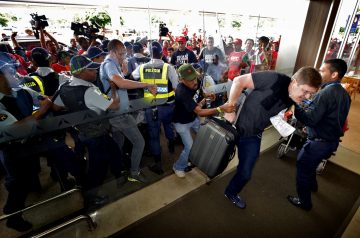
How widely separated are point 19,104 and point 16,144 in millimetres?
411

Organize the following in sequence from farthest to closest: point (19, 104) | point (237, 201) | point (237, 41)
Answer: point (237, 41), point (237, 201), point (19, 104)

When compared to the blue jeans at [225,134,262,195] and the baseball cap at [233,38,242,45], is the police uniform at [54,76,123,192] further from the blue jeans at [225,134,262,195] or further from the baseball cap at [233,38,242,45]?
the baseball cap at [233,38,242,45]

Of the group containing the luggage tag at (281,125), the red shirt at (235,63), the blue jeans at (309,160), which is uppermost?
the red shirt at (235,63)

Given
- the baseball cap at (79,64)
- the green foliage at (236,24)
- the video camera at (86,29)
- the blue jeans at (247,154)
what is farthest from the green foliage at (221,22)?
the video camera at (86,29)

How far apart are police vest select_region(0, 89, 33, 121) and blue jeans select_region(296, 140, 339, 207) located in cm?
304

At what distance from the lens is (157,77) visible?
2822 mm

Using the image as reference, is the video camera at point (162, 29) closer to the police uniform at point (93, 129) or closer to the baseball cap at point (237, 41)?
the baseball cap at point (237, 41)

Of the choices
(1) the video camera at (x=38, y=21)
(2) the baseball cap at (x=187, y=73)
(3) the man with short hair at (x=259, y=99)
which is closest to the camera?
(3) the man with short hair at (x=259, y=99)

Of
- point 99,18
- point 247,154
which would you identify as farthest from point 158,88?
point 99,18

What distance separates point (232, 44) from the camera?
433cm

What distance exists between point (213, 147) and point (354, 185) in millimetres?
2416

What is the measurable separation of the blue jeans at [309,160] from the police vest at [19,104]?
3.04 meters

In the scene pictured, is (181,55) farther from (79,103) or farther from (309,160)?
(309,160)

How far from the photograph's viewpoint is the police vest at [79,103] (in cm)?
199
